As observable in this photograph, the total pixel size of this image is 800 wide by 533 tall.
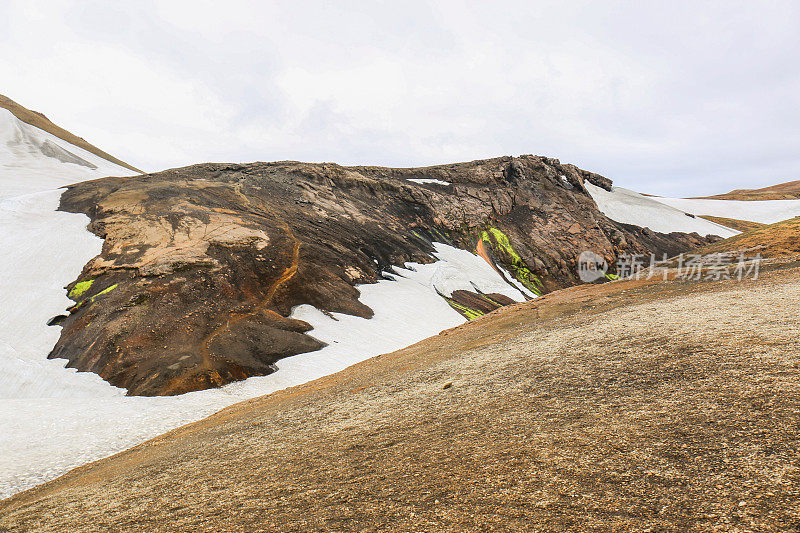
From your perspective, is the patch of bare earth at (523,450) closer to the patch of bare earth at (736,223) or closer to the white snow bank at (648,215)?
the white snow bank at (648,215)

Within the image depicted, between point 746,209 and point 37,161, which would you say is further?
point 746,209

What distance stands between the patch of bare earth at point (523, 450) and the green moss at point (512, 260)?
148 feet

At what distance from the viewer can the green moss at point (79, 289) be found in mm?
27047

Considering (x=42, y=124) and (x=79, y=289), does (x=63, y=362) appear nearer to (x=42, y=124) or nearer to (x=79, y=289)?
(x=79, y=289)

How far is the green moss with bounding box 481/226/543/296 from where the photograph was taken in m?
58.5

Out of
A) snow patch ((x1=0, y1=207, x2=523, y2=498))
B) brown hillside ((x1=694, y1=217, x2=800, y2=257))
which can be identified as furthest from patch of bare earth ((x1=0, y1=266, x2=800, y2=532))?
brown hillside ((x1=694, y1=217, x2=800, y2=257))

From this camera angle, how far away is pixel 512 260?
202 ft

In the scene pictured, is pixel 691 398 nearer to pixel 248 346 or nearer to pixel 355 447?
pixel 355 447

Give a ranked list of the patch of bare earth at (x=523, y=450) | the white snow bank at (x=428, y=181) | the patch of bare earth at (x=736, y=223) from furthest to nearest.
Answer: the patch of bare earth at (x=736, y=223) < the white snow bank at (x=428, y=181) < the patch of bare earth at (x=523, y=450)

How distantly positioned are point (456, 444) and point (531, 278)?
55.2 m

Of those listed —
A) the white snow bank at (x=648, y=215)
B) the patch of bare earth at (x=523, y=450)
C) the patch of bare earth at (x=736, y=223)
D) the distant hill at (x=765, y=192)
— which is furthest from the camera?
the distant hill at (x=765, y=192)

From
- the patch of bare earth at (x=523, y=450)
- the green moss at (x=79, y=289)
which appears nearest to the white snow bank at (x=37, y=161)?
the green moss at (x=79, y=289)

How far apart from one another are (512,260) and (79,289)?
49.8m

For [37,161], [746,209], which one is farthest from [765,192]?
[37,161]
